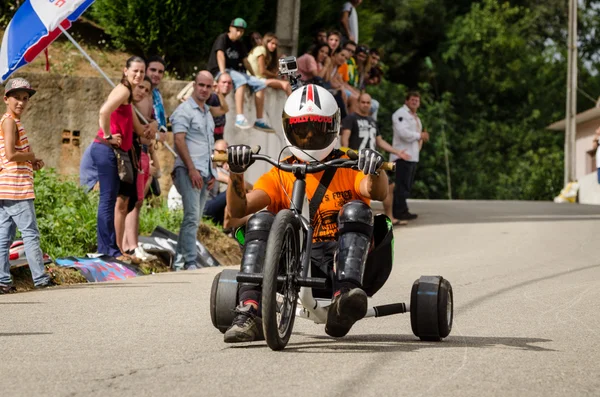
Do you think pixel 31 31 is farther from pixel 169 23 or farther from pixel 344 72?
pixel 344 72

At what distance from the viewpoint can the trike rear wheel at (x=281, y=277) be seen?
6293mm

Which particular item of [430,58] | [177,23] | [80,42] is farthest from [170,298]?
[430,58]

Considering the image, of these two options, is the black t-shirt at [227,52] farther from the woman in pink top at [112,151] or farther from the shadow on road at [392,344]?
the shadow on road at [392,344]

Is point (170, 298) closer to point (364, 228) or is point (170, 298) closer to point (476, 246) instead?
point (364, 228)

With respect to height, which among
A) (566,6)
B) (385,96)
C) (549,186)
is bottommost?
(549,186)

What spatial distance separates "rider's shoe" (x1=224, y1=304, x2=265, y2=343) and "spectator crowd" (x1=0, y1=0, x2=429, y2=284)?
6.97 ft

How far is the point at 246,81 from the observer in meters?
17.2

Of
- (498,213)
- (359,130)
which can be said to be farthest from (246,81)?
(498,213)

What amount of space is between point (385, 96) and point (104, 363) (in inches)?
1546

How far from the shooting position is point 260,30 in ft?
72.6

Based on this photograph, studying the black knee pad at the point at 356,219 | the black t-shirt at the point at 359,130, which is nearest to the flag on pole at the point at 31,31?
the black t-shirt at the point at 359,130

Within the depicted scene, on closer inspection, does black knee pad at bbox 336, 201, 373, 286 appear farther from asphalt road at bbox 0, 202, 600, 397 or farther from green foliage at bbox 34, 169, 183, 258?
green foliage at bbox 34, 169, 183, 258

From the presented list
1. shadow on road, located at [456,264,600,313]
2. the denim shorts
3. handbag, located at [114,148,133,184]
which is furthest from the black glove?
the denim shorts

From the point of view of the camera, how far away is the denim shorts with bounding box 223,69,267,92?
55.9ft
